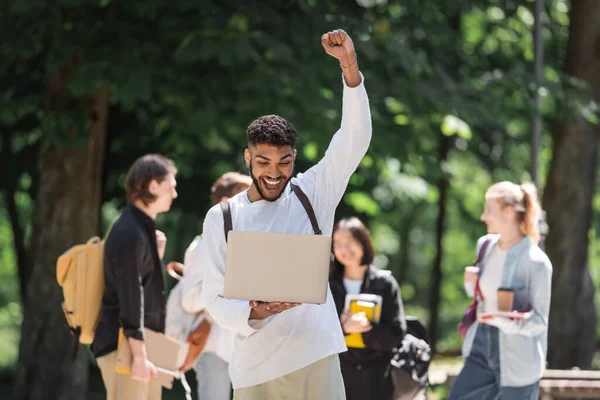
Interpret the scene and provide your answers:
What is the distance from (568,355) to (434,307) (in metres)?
4.75

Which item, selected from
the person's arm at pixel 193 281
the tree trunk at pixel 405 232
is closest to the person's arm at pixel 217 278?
the person's arm at pixel 193 281

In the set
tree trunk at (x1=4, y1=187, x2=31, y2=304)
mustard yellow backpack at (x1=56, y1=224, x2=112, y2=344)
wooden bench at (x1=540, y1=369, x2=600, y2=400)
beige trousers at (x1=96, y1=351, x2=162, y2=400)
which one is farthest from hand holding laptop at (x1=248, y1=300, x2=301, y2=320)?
tree trunk at (x1=4, y1=187, x2=31, y2=304)

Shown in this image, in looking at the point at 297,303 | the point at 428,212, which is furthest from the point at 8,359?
the point at 297,303

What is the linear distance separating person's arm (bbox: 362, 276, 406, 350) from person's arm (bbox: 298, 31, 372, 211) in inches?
106

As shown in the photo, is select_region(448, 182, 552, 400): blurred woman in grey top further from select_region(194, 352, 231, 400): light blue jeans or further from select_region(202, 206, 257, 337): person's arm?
select_region(202, 206, 257, 337): person's arm

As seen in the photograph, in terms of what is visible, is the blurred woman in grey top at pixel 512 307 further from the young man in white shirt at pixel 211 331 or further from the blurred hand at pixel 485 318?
the young man in white shirt at pixel 211 331

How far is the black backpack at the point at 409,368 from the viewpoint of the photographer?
265 inches

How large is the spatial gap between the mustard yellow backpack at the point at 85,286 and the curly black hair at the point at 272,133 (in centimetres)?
236

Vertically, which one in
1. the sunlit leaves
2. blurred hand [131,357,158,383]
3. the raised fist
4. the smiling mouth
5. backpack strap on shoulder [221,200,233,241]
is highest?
the sunlit leaves

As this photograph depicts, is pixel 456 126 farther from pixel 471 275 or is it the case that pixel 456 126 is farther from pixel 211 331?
pixel 211 331

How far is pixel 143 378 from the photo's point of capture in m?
5.87

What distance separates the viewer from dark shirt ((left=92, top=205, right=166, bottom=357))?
5828mm

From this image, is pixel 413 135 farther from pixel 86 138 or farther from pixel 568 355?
pixel 568 355

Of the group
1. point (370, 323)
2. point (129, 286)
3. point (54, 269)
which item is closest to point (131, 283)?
point (129, 286)
